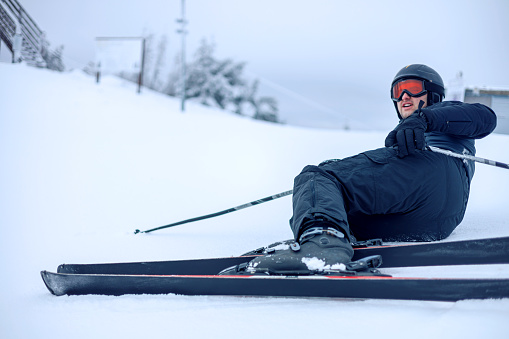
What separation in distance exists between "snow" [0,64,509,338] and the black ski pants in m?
0.39

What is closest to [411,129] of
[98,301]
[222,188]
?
[98,301]

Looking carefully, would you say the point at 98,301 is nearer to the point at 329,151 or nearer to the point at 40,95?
the point at 329,151

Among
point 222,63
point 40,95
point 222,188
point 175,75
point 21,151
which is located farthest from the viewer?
point 175,75

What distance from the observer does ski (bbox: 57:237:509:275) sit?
1.57m

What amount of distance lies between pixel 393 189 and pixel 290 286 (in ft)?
2.81

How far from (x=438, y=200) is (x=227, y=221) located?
1.83m

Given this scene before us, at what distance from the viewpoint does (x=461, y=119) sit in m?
2.13

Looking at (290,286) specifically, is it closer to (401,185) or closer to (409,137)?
(401,185)

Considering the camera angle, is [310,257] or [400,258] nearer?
[310,257]

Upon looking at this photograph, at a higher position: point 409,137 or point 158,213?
point 409,137

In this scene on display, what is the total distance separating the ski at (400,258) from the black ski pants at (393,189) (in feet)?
0.64

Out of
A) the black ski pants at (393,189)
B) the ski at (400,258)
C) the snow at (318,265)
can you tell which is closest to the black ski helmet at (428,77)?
the black ski pants at (393,189)

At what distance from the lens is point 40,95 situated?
8.13 meters

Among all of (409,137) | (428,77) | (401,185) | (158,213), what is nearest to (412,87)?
(428,77)
